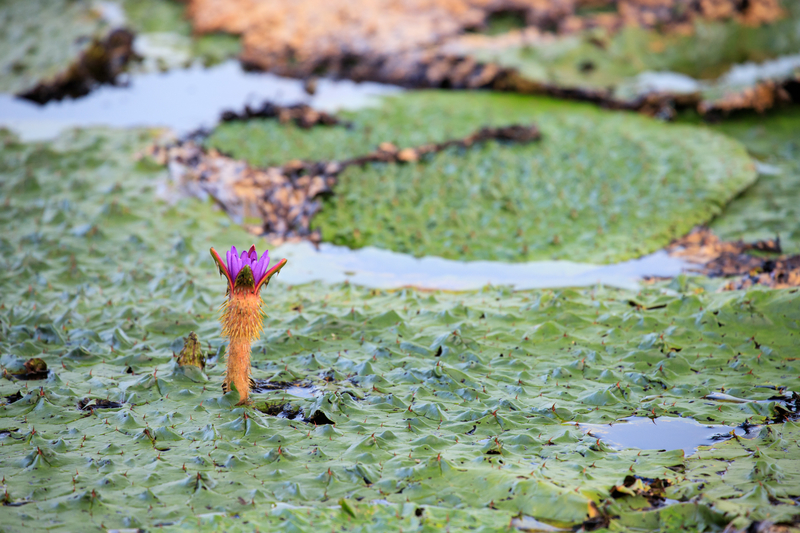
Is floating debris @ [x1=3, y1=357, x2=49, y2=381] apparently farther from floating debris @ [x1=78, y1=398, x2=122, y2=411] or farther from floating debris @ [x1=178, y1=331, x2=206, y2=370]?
floating debris @ [x1=178, y1=331, x2=206, y2=370]

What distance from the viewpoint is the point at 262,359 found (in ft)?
15.3

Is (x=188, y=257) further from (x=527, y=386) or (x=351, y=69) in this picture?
(x=351, y=69)

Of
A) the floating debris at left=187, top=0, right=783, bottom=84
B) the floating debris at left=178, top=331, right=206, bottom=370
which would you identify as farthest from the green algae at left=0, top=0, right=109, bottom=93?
the floating debris at left=178, top=331, right=206, bottom=370

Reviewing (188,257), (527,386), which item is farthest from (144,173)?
(527,386)

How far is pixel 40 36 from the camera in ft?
37.4

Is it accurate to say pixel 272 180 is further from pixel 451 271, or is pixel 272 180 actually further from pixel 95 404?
pixel 95 404

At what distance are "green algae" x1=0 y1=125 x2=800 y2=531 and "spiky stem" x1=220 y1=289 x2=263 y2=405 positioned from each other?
4.7 inches

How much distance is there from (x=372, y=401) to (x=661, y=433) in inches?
64.7

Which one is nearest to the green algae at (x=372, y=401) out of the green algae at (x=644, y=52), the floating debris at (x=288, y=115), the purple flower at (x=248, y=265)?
the purple flower at (x=248, y=265)

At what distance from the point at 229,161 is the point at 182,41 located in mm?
4885

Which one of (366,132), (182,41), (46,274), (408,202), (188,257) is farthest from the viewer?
(182,41)

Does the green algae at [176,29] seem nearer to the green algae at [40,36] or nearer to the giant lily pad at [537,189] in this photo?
the green algae at [40,36]

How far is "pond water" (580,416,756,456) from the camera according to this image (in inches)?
150

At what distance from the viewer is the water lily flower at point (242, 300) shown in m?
3.76
